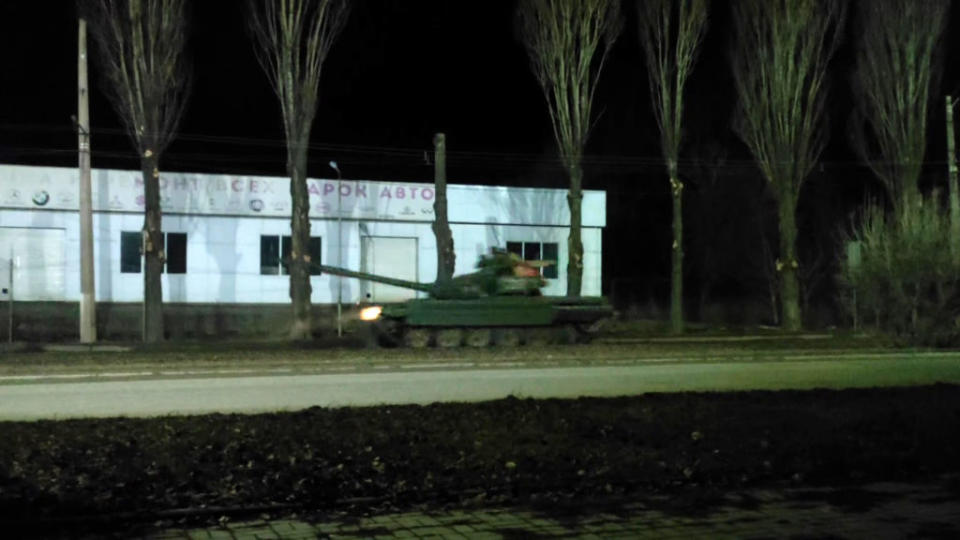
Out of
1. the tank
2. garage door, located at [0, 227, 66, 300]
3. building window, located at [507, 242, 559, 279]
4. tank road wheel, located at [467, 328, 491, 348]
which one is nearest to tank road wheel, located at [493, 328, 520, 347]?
the tank

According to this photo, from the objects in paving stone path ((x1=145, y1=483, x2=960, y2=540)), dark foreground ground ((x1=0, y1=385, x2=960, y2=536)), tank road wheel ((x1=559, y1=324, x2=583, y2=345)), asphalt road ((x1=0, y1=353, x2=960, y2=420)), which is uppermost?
dark foreground ground ((x1=0, y1=385, x2=960, y2=536))

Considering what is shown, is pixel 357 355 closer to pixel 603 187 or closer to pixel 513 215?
pixel 513 215

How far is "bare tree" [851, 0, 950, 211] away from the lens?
3519 cm

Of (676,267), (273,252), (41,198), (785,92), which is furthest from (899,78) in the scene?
(41,198)

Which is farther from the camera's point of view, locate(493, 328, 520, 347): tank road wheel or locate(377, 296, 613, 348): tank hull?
locate(493, 328, 520, 347): tank road wheel

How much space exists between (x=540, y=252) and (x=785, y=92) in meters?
12.2

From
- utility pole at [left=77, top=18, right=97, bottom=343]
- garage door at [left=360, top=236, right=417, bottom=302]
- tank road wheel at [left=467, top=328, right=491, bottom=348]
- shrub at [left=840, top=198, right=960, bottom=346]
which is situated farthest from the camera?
garage door at [left=360, top=236, right=417, bottom=302]

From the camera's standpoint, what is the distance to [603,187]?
6228 centimetres

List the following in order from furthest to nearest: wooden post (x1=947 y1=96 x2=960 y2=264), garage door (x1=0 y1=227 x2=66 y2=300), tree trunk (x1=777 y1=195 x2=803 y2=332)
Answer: tree trunk (x1=777 y1=195 x2=803 y2=332)
garage door (x1=0 y1=227 x2=66 y2=300)
wooden post (x1=947 y1=96 x2=960 y2=264)

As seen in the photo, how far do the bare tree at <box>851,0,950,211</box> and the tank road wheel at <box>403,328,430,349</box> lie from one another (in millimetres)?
18759

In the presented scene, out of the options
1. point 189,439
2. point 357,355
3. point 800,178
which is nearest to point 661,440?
point 189,439

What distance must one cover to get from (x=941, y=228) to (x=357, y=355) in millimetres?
14879

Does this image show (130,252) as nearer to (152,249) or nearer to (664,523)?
(152,249)

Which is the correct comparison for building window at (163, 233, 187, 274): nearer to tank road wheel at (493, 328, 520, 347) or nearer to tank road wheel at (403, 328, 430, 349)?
tank road wheel at (403, 328, 430, 349)
